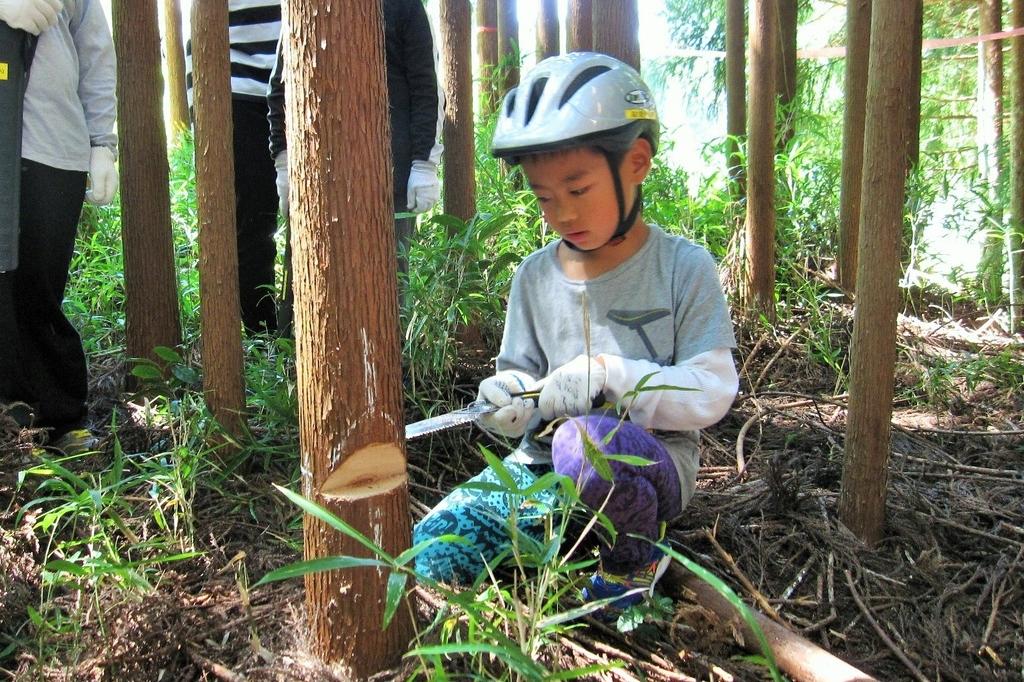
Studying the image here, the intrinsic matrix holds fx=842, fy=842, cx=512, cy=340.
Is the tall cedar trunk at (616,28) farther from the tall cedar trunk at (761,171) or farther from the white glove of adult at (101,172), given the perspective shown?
the white glove of adult at (101,172)

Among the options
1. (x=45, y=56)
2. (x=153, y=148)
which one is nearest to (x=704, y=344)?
(x=153, y=148)

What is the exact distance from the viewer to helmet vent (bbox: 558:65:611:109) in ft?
6.04

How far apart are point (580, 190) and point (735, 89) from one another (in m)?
3.44

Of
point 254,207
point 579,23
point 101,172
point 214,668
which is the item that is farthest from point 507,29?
point 214,668

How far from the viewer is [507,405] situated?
183cm

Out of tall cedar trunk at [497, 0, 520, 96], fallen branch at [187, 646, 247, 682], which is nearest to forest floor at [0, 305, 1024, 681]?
fallen branch at [187, 646, 247, 682]

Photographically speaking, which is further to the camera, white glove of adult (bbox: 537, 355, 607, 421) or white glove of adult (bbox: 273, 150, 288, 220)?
white glove of adult (bbox: 273, 150, 288, 220)

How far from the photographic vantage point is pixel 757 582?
215 centimetres

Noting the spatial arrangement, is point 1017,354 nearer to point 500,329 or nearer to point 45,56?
point 500,329

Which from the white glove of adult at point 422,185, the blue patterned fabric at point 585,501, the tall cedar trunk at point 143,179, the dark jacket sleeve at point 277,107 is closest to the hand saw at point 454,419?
the blue patterned fabric at point 585,501

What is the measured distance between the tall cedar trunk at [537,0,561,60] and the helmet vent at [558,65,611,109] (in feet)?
15.5

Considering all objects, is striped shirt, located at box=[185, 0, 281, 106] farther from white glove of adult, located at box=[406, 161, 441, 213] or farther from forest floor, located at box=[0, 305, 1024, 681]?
forest floor, located at box=[0, 305, 1024, 681]

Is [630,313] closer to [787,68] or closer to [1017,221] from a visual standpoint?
[1017,221]

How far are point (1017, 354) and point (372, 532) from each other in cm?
348
